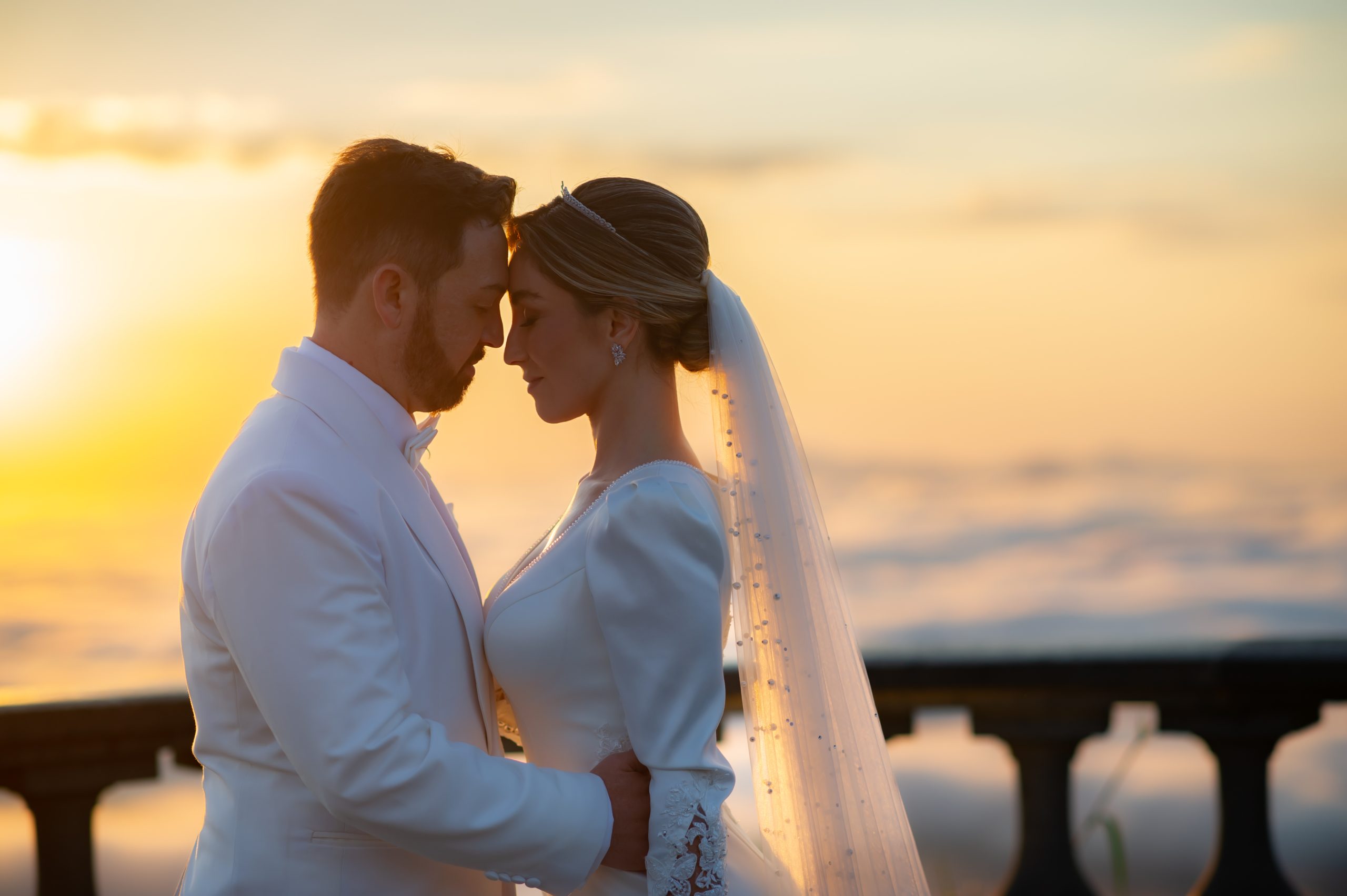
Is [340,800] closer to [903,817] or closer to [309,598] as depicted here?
[309,598]

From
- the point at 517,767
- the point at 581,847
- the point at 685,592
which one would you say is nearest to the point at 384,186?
the point at 685,592

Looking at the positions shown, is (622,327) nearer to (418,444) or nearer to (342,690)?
(418,444)

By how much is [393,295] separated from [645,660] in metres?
0.99

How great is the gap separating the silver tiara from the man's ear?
442 millimetres

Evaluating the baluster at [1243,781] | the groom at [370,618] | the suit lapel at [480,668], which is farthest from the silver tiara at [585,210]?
the baluster at [1243,781]

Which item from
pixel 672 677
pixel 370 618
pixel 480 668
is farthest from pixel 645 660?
pixel 370 618

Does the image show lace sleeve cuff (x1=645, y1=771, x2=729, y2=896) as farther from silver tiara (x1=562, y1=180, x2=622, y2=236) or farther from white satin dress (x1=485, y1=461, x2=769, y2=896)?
silver tiara (x1=562, y1=180, x2=622, y2=236)

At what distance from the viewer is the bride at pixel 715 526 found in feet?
8.00

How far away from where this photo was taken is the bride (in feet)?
8.00

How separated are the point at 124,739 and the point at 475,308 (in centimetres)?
185

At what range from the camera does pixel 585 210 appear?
268 cm

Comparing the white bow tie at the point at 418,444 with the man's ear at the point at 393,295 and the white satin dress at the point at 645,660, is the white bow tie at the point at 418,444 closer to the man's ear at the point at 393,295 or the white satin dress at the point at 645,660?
the man's ear at the point at 393,295

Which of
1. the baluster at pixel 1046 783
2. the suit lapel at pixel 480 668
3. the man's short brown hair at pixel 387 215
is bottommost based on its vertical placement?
the baluster at pixel 1046 783

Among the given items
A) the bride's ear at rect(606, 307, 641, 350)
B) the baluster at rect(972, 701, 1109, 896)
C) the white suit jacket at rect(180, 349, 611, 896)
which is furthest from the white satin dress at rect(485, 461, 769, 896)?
the baluster at rect(972, 701, 1109, 896)
